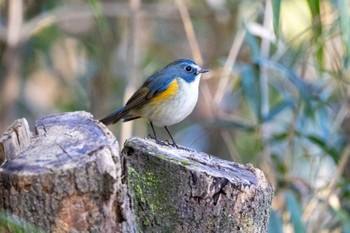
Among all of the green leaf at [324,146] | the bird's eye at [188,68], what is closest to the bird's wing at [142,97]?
the bird's eye at [188,68]

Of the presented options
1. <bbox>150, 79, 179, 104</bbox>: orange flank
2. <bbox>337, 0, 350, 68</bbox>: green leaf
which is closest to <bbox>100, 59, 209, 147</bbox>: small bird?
<bbox>150, 79, 179, 104</bbox>: orange flank

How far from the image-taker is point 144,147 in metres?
2.79

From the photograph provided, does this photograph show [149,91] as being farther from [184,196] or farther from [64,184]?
[64,184]

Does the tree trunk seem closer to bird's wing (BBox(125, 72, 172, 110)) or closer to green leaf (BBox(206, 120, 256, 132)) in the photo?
bird's wing (BBox(125, 72, 172, 110))

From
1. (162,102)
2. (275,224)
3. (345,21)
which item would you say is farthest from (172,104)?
(345,21)

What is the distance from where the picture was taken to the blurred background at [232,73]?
14.9 ft

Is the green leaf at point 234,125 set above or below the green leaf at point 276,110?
below

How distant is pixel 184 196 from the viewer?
270cm

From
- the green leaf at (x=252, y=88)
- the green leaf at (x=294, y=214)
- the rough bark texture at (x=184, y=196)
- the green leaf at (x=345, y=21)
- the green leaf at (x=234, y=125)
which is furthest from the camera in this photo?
the green leaf at (x=234, y=125)

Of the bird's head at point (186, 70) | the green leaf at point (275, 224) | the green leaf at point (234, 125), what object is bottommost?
the green leaf at point (275, 224)

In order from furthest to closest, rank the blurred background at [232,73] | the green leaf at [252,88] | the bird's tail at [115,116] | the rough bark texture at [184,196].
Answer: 1. the blurred background at [232,73]
2. the green leaf at [252,88]
3. the bird's tail at [115,116]
4. the rough bark texture at [184,196]

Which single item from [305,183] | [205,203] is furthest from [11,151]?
[305,183]

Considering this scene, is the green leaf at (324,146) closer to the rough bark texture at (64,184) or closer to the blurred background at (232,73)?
the blurred background at (232,73)

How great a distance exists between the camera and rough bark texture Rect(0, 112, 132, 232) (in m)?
2.29
